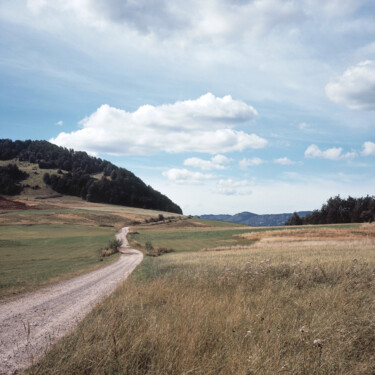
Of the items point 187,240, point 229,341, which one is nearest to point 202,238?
point 187,240

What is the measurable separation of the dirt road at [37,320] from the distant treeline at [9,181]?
189469mm

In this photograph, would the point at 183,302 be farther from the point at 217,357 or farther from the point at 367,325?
the point at 367,325

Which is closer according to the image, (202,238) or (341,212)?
(202,238)

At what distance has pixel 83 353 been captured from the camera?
214 inches

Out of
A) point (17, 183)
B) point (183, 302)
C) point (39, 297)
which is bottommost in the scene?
point (39, 297)

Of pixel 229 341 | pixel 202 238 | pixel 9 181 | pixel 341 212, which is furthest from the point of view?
pixel 9 181

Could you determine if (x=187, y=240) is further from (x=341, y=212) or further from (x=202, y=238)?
(x=341, y=212)

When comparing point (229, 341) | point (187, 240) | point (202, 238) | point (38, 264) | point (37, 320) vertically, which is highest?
point (229, 341)

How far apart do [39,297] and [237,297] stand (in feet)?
40.6

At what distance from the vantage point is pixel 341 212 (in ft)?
453

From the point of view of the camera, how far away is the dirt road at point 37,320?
7262 mm

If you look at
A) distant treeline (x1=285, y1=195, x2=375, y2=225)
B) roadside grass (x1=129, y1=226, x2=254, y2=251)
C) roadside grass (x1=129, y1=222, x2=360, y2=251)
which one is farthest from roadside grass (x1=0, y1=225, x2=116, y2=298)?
distant treeline (x1=285, y1=195, x2=375, y2=225)

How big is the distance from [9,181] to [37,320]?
204m

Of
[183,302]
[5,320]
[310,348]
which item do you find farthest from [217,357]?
[5,320]
